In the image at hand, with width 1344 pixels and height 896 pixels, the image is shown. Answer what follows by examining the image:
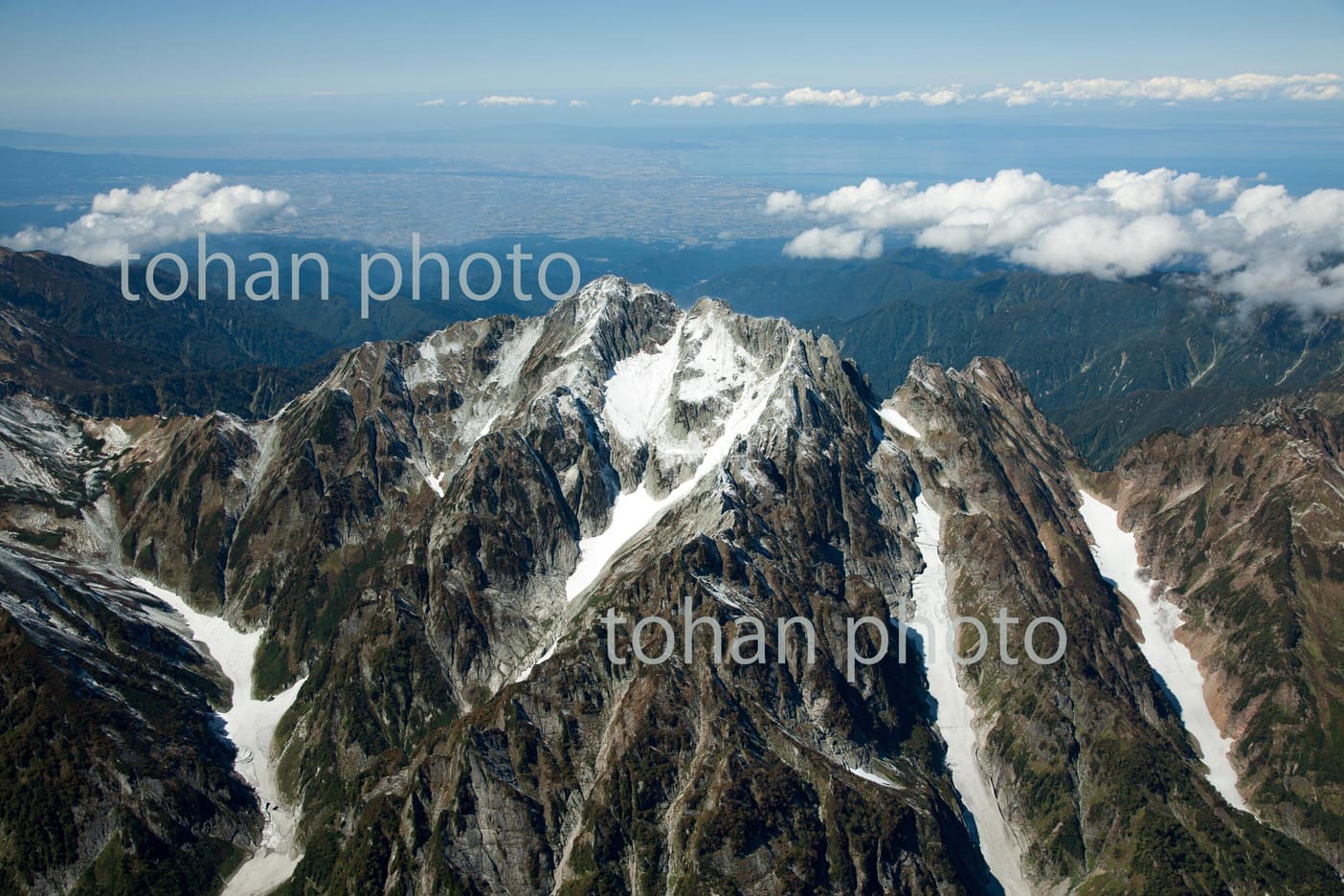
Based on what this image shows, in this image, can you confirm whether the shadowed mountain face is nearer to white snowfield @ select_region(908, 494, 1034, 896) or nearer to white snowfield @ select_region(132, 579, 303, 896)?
white snowfield @ select_region(908, 494, 1034, 896)

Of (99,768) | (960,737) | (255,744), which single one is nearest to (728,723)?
(960,737)

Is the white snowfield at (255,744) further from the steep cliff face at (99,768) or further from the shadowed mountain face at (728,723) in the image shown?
the shadowed mountain face at (728,723)

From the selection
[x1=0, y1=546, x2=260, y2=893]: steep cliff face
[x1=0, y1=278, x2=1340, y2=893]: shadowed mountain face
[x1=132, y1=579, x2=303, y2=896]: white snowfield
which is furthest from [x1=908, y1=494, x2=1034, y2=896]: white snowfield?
[x1=0, y1=546, x2=260, y2=893]: steep cliff face

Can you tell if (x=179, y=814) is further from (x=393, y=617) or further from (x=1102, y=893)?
(x=1102, y=893)

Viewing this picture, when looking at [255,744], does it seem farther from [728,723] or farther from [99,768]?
[728,723]

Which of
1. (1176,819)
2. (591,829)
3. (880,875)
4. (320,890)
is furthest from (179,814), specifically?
(1176,819)
